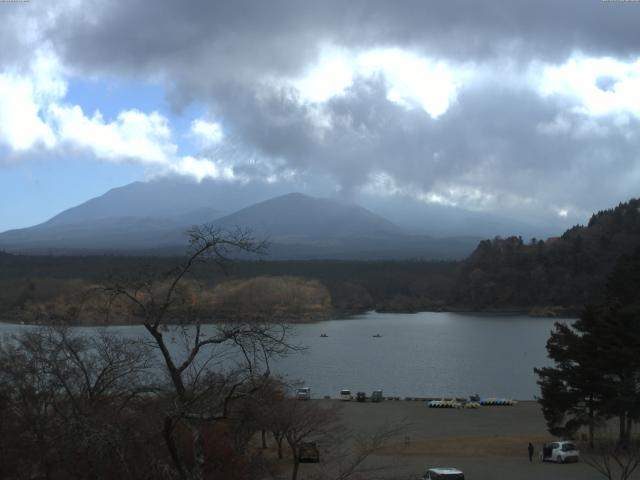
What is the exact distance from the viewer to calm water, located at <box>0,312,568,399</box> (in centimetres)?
3077

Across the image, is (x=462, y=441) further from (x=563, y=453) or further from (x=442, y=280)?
(x=442, y=280)

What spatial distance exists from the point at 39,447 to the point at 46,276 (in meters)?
74.1

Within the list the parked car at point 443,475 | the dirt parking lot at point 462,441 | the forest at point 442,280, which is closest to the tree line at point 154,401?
the parked car at point 443,475

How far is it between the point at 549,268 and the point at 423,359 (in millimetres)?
47457

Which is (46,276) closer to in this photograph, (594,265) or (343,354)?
(343,354)

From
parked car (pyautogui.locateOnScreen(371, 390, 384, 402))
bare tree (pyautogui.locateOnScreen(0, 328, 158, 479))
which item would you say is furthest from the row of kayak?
bare tree (pyautogui.locateOnScreen(0, 328, 158, 479))

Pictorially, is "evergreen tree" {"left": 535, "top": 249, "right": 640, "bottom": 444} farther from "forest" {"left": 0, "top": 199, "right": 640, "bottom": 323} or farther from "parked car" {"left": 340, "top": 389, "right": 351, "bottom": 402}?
"forest" {"left": 0, "top": 199, "right": 640, "bottom": 323}

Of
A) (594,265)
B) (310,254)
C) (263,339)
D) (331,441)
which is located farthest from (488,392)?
(310,254)

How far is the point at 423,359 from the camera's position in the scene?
130ft

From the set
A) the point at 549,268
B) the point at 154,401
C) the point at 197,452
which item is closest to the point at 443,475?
A: the point at 154,401

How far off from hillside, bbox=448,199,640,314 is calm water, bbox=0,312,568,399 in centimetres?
1530

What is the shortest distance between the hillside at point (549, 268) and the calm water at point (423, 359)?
50.2ft

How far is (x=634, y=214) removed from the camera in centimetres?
8606

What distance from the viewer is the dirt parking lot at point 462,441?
44.5 ft
